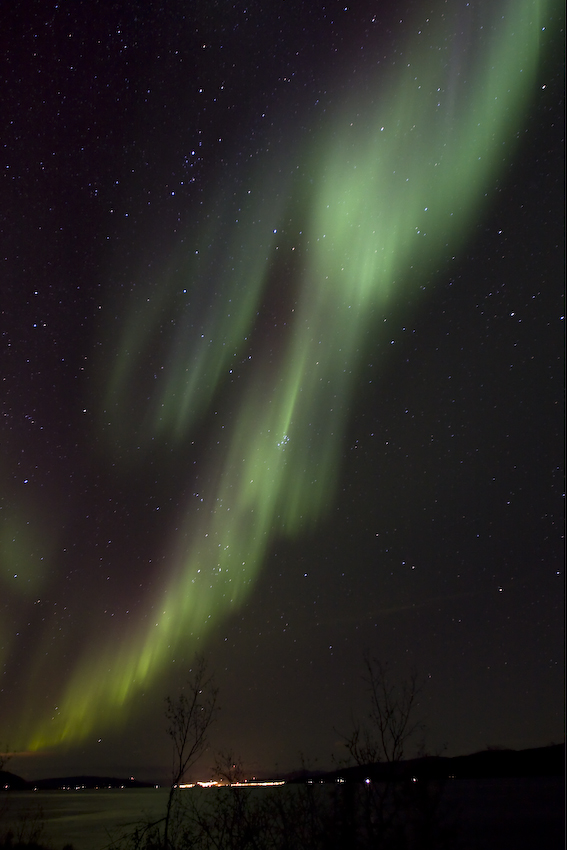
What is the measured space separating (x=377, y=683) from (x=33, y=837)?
4528 mm

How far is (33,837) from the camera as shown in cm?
687

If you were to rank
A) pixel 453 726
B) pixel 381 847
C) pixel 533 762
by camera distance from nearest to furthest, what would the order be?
pixel 381 847
pixel 453 726
pixel 533 762

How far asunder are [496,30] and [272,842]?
596cm

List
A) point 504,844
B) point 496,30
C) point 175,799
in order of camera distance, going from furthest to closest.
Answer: point 504,844 < point 175,799 < point 496,30

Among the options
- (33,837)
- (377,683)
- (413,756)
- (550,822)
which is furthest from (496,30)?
(550,822)

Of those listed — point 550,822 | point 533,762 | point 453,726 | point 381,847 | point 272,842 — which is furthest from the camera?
point 550,822

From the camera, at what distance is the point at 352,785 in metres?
4.77

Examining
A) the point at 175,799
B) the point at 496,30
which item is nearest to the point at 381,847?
the point at 175,799

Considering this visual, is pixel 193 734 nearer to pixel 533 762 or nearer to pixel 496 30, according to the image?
pixel 496 30

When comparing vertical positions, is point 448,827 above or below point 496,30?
below

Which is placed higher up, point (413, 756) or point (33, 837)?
point (413, 756)

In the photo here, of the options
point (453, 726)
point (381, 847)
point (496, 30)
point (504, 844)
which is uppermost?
point (496, 30)

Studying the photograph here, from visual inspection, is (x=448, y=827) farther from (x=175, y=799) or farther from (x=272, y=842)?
(x=175, y=799)

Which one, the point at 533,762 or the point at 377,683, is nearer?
the point at 377,683
